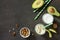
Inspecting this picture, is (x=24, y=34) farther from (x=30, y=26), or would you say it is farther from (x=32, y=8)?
(x=32, y=8)

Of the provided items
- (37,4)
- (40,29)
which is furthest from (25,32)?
(37,4)

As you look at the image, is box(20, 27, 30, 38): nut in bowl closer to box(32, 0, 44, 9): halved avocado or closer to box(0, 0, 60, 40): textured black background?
box(0, 0, 60, 40): textured black background

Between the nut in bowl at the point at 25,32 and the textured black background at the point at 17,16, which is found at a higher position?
the textured black background at the point at 17,16

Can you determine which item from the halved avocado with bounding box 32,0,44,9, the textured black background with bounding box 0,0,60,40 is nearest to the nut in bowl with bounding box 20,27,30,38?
the textured black background with bounding box 0,0,60,40

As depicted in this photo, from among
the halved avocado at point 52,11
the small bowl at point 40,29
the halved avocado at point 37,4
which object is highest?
the halved avocado at point 37,4

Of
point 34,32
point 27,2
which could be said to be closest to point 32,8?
point 27,2

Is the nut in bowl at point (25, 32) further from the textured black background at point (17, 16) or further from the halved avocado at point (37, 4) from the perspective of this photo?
the halved avocado at point (37, 4)

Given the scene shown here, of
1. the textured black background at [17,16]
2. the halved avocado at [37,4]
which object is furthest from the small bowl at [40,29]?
the halved avocado at [37,4]

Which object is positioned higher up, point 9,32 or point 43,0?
point 43,0
